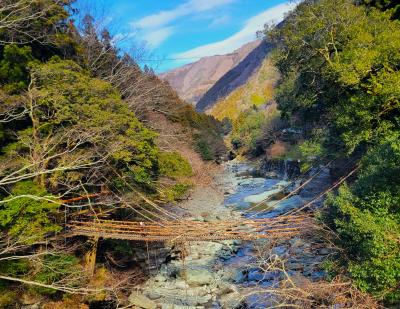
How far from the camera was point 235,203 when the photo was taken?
19812 millimetres

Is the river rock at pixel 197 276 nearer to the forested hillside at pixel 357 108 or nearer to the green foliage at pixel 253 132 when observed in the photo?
the forested hillside at pixel 357 108

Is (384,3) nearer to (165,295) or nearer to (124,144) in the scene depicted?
(124,144)

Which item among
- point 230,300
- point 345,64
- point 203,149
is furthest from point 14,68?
point 203,149

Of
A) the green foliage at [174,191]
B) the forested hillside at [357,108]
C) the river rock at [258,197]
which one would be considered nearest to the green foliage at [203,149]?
the river rock at [258,197]

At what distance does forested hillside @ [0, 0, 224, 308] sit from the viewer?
730cm

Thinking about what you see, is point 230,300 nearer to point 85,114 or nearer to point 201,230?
point 201,230

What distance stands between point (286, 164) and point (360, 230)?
71.4ft

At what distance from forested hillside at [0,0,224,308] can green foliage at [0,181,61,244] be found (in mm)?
19

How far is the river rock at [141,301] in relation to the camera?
29.6ft

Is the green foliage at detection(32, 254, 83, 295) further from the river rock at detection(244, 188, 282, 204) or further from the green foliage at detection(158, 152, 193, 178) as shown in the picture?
the river rock at detection(244, 188, 282, 204)

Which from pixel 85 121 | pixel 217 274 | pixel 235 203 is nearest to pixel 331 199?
pixel 217 274

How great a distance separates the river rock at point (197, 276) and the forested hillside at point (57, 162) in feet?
5.28

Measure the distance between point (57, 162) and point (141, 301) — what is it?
165 inches

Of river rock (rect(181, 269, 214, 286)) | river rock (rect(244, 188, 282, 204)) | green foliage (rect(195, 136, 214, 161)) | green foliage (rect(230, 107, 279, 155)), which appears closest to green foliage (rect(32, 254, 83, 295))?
river rock (rect(181, 269, 214, 286))
